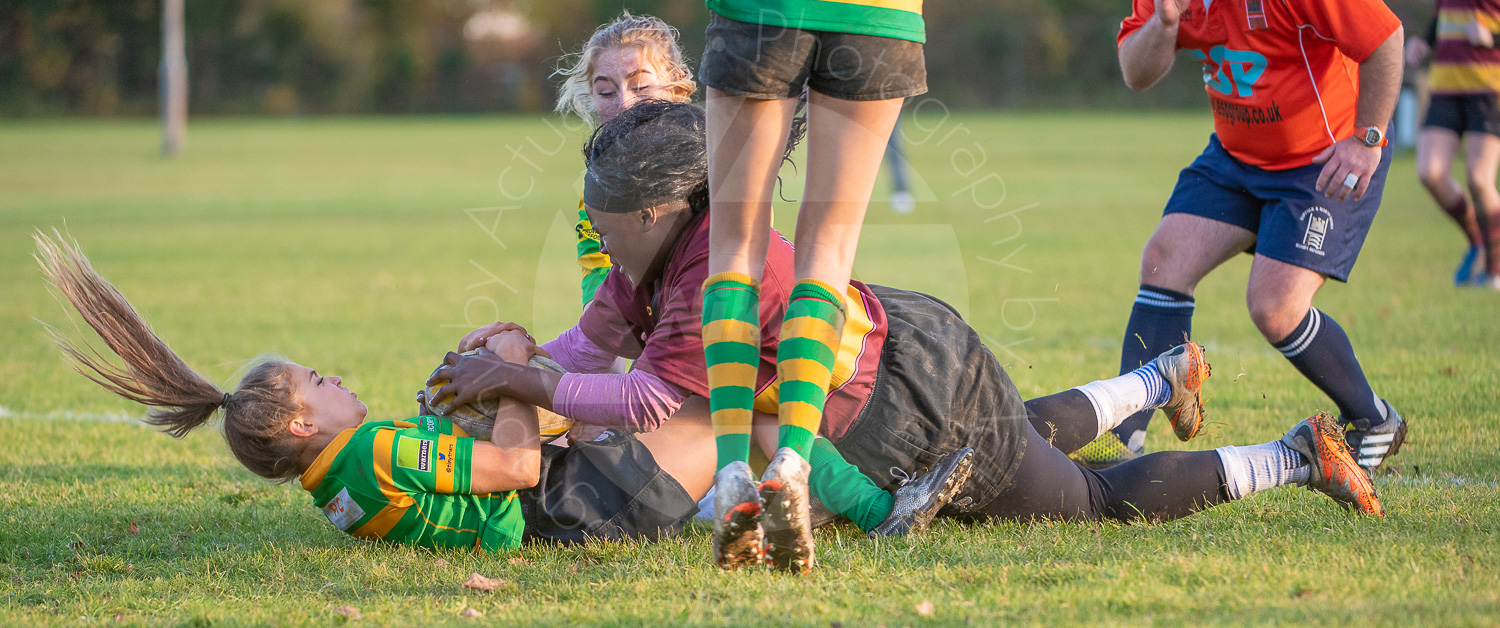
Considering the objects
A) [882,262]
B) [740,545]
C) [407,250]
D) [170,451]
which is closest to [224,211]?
[407,250]

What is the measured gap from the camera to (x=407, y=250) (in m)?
11.6

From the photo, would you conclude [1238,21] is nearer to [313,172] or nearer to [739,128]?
[739,128]

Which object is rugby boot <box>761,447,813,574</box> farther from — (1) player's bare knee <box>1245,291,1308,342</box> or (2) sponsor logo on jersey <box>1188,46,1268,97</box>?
(2) sponsor logo on jersey <box>1188,46,1268,97</box>

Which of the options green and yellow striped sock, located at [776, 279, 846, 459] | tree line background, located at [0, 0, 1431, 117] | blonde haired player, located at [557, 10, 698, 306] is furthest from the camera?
tree line background, located at [0, 0, 1431, 117]

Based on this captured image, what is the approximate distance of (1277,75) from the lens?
12.1 ft

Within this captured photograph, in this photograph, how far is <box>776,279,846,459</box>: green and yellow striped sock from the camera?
2.53 m

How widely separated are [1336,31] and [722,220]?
2.00 meters

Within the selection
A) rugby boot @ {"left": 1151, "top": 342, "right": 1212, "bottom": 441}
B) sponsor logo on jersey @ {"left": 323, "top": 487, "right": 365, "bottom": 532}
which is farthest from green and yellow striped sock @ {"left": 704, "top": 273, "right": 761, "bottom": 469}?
rugby boot @ {"left": 1151, "top": 342, "right": 1212, "bottom": 441}

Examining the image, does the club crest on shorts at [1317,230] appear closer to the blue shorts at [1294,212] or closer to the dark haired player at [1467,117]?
the blue shorts at [1294,212]

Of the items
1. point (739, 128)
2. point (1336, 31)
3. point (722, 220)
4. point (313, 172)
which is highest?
point (1336, 31)

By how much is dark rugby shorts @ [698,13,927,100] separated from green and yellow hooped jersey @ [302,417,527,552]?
3.73 ft

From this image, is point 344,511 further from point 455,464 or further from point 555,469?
point 555,469

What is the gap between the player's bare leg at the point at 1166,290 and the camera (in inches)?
149

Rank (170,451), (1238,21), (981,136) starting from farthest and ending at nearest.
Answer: (981,136) < (170,451) < (1238,21)
